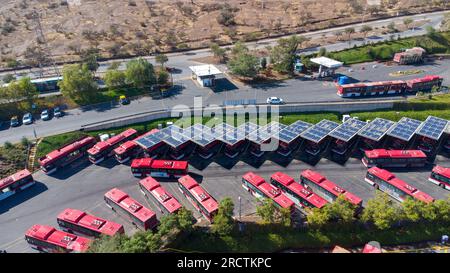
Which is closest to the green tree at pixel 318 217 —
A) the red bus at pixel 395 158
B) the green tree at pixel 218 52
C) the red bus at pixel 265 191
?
the red bus at pixel 265 191

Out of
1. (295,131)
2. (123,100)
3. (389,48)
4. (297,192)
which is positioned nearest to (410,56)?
(389,48)

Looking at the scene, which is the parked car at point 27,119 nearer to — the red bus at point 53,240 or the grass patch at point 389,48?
the red bus at point 53,240

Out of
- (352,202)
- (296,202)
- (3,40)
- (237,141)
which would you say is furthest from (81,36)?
(352,202)

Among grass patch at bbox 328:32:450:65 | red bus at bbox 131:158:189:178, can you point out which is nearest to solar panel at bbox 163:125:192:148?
red bus at bbox 131:158:189:178

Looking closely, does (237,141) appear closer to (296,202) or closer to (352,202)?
(296,202)

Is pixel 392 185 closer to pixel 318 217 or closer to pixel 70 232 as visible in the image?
pixel 318 217

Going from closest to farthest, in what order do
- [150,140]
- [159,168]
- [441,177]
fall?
[441,177] → [159,168] → [150,140]
